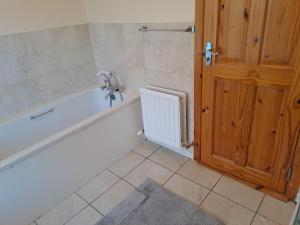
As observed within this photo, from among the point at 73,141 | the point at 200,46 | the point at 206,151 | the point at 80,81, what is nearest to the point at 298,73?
the point at 200,46

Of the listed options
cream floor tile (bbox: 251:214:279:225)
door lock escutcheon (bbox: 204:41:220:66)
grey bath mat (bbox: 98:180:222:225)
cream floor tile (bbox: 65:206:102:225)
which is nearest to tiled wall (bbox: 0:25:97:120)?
cream floor tile (bbox: 65:206:102:225)

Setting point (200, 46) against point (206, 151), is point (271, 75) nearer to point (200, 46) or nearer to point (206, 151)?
point (200, 46)

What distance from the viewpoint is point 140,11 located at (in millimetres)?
1950

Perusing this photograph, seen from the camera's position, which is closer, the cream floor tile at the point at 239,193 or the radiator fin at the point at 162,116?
the cream floor tile at the point at 239,193

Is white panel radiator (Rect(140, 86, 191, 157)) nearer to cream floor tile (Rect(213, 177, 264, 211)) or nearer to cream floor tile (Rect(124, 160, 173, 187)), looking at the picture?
cream floor tile (Rect(124, 160, 173, 187))

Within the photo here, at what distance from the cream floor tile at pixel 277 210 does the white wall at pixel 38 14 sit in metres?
2.46

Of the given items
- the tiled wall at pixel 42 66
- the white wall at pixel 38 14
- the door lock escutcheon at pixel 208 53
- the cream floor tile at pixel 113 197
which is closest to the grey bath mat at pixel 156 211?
the cream floor tile at pixel 113 197

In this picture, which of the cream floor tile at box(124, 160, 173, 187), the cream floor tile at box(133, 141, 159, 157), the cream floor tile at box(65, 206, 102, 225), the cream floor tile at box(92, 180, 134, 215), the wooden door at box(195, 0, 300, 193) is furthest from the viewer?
the cream floor tile at box(133, 141, 159, 157)

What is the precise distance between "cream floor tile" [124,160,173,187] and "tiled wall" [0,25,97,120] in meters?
1.20

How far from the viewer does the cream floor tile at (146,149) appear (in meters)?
2.35

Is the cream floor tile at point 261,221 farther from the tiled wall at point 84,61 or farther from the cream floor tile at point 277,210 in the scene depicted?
the tiled wall at point 84,61

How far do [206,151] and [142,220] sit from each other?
818 millimetres

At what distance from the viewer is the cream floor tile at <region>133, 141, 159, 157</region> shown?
2350mm

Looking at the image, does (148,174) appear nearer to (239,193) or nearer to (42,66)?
(239,193)
